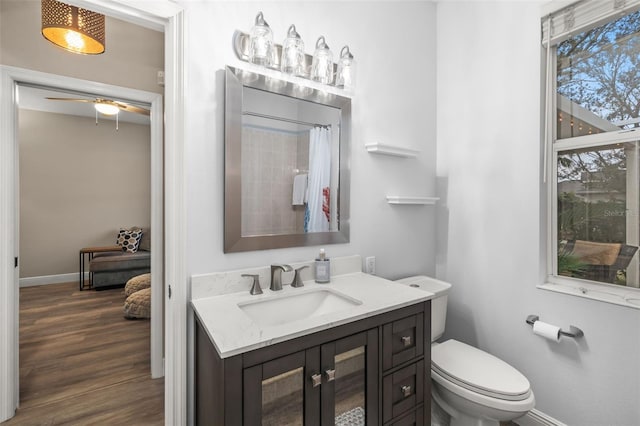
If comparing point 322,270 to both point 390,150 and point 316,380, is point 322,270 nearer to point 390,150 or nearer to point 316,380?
point 316,380

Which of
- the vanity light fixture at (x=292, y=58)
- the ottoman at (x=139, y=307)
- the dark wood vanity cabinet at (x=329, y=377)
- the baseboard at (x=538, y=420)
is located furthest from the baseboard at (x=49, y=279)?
the baseboard at (x=538, y=420)

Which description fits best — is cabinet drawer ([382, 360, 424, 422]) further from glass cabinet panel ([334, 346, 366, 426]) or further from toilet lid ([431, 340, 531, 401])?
toilet lid ([431, 340, 531, 401])

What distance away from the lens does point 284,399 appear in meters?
0.95

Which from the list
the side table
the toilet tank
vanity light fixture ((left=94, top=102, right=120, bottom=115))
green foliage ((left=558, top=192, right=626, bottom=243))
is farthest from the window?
the side table

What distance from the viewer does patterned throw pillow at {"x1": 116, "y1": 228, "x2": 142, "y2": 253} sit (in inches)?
190

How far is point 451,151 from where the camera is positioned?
2.13 meters

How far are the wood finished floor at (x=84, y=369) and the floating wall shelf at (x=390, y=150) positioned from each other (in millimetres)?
2078

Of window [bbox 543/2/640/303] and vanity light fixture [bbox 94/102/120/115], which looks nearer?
window [bbox 543/2/640/303]

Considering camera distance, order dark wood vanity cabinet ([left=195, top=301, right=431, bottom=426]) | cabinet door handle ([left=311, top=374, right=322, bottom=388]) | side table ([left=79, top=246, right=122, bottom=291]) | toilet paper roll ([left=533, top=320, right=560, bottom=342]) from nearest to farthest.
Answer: dark wood vanity cabinet ([left=195, top=301, right=431, bottom=426])
cabinet door handle ([left=311, top=374, right=322, bottom=388])
toilet paper roll ([left=533, top=320, right=560, bottom=342])
side table ([left=79, top=246, right=122, bottom=291])

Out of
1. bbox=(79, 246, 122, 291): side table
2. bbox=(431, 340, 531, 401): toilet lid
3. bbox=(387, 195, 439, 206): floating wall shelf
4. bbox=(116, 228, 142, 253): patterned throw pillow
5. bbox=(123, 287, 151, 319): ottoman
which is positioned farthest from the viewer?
bbox=(116, 228, 142, 253): patterned throw pillow

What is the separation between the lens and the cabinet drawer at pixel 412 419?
4.09ft

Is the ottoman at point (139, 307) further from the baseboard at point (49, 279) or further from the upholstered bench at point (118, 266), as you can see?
the baseboard at point (49, 279)

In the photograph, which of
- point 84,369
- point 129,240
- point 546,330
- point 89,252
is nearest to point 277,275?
point 546,330

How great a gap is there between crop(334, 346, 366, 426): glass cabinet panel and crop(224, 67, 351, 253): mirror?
2.07 ft
